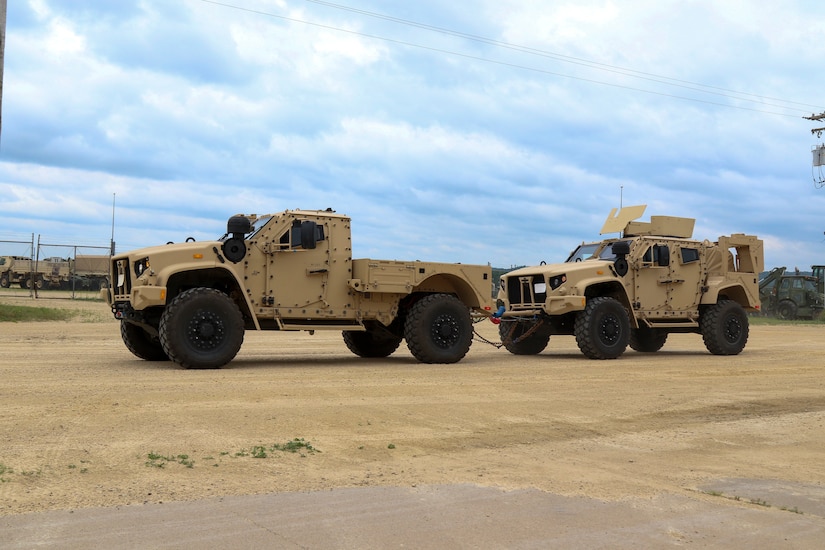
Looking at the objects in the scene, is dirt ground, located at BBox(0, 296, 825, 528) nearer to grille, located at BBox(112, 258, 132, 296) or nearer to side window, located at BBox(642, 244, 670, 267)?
grille, located at BBox(112, 258, 132, 296)

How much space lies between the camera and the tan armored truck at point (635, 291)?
1595 cm

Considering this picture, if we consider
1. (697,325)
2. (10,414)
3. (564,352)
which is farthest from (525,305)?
(10,414)

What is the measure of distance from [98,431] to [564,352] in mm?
12860

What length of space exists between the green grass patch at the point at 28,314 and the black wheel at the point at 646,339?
14359 millimetres

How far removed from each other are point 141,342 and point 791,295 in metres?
34.0

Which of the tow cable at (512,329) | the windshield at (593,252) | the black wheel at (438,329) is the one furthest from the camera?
the windshield at (593,252)

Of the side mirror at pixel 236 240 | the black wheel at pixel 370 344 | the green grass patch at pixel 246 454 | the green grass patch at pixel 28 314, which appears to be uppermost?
the side mirror at pixel 236 240

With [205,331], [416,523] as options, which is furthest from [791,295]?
[416,523]

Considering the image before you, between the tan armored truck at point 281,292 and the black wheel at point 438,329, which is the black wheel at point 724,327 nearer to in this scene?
the tan armored truck at point 281,292

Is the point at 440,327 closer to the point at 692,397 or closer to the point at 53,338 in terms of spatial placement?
the point at 692,397

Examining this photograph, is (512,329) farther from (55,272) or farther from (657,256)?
(55,272)

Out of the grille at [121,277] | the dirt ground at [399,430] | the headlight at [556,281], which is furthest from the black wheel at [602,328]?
the grille at [121,277]

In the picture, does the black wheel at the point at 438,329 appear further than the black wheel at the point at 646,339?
No

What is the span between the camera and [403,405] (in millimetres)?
9367
